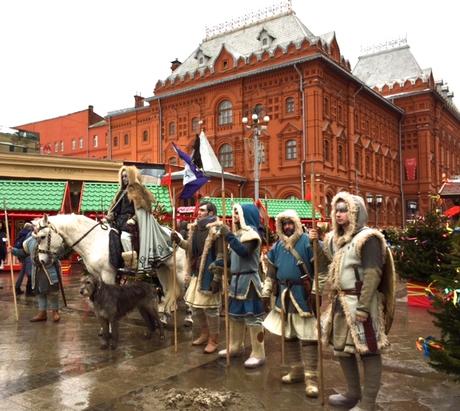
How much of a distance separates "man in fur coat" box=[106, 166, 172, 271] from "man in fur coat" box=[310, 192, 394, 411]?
3.75 meters

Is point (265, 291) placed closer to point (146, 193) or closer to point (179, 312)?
point (146, 193)

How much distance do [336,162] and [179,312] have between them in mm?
26023

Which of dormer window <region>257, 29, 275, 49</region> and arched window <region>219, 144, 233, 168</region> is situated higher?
dormer window <region>257, 29, 275, 49</region>

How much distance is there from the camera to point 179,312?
9.51m

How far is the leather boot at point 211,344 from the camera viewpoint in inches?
247

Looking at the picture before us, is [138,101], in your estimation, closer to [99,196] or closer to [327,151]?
[327,151]

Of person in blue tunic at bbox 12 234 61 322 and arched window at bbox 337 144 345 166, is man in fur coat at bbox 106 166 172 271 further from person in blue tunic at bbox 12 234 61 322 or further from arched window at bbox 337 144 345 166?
arched window at bbox 337 144 345 166

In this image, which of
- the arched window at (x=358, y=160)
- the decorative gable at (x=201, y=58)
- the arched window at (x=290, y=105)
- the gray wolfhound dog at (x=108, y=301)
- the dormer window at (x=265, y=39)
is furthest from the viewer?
the decorative gable at (x=201, y=58)

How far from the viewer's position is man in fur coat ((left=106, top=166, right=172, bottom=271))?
23.9 feet

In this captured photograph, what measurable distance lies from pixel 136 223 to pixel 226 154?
28954 mm

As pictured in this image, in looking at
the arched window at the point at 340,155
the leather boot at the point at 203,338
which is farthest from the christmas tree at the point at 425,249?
the arched window at the point at 340,155

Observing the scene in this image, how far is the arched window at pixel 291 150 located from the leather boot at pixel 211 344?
27.1 metres

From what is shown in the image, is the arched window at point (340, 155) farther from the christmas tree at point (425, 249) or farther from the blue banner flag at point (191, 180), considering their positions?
the blue banner flag at point (191, 180)

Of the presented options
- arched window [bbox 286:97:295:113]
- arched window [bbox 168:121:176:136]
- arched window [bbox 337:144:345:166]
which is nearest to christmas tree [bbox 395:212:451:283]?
arched window [bbox 286:97:295:113]
